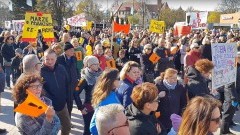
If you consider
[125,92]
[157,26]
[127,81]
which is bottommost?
[125,92]

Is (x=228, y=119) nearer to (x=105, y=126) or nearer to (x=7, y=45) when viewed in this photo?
(x=105, y=126)

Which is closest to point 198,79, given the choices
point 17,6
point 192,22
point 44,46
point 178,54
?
point 44,46

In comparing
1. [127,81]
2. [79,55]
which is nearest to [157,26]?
[79,55]

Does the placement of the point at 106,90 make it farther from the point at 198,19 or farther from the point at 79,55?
the point at 198,19

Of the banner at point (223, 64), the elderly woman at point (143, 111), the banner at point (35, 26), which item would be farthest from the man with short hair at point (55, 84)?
the banner at point (35, 26)

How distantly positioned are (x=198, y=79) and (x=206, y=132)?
3367 mm

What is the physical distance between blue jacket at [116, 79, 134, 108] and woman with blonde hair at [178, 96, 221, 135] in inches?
82.1

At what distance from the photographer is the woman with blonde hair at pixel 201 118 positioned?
283cm

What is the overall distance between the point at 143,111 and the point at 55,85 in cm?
195

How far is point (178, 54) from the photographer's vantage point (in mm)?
14508

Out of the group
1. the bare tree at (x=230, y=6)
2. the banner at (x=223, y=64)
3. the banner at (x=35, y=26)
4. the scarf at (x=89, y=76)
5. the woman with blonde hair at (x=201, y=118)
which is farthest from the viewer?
the bare tree at (x=230, y=6)

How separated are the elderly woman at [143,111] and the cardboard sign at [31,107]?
0.90 meters

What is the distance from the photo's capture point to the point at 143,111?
3.86 metres

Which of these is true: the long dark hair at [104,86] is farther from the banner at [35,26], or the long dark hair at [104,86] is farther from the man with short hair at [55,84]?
the banner at [35,26]
